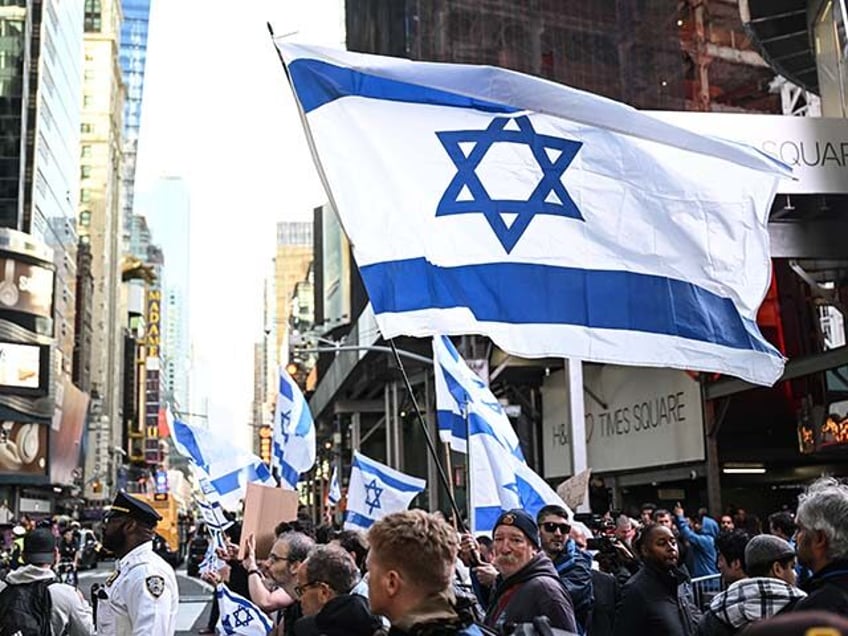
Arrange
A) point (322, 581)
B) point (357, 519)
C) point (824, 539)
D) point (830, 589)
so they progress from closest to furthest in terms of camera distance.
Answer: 1. point (830, 589)
2. point (824, 539)
3. point (322, 581)
4. point (357, 519)

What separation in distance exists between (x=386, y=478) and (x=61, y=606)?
22.8ft

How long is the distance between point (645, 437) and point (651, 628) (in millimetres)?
22814

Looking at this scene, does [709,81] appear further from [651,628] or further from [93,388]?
[93,388]

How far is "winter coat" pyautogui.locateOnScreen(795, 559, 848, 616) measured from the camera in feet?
11.5

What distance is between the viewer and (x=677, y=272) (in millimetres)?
6723

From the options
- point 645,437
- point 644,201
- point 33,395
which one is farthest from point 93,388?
point 644,201

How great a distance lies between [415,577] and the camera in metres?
3.06

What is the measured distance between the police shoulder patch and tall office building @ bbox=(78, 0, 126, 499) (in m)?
90.4

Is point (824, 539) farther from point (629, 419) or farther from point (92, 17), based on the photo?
point (92, 17)

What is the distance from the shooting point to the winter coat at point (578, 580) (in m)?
6.62

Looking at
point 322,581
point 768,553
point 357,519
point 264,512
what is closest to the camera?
point 322,581

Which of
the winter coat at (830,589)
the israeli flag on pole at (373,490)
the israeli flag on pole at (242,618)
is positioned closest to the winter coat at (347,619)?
the winter coat at (830,589)

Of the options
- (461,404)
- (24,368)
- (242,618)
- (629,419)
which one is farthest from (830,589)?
(24,368)

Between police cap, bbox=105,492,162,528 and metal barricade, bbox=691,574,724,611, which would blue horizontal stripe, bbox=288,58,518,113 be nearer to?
police cap, bbox=105,492,162,528
